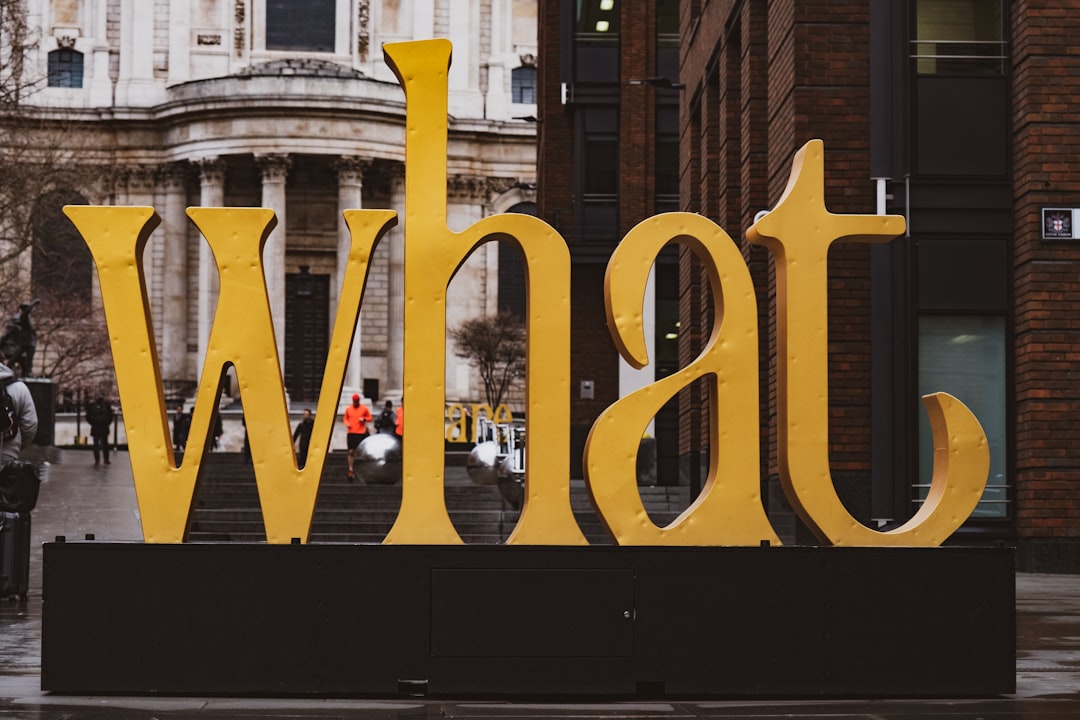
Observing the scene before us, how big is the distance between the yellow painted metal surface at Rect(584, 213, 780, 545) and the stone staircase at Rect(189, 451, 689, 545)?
12999mm

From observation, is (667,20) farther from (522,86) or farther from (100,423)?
(522,86)

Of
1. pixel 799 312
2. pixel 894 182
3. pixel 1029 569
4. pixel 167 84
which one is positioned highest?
pixel 167 84

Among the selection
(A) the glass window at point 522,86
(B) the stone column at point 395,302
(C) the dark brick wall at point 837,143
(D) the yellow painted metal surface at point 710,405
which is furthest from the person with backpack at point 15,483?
(A) the glass window at point 522,86

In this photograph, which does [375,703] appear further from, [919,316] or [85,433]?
[85,433]

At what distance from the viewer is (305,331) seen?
82188mm

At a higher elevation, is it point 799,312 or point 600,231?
point 600,231

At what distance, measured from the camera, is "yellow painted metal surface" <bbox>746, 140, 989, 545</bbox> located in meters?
9.98

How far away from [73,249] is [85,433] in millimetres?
9694

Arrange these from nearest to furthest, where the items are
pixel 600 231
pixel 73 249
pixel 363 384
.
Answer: pixel 600 231
pixel 73 249
pixel 363 384

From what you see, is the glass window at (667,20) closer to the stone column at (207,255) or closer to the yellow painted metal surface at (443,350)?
the yellow painted metal surface at (443,350)

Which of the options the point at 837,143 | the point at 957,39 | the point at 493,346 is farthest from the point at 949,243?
the point at 493,346

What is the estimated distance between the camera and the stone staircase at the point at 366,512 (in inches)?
977

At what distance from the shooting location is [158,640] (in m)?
9.46

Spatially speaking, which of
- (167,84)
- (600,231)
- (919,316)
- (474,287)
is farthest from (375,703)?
(167,84)
